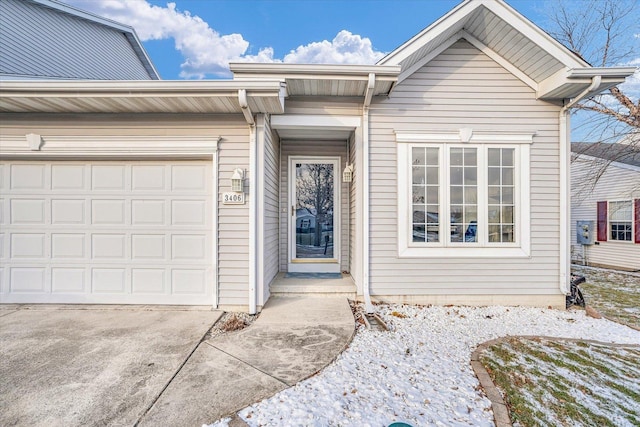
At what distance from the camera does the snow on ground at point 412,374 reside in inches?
82.0

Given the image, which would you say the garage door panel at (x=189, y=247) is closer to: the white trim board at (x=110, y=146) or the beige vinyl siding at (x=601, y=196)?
the white trim board at (x=110, y=146)

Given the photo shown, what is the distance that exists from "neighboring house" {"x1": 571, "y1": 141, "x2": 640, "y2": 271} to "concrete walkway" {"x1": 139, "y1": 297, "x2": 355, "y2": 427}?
31.6 ft

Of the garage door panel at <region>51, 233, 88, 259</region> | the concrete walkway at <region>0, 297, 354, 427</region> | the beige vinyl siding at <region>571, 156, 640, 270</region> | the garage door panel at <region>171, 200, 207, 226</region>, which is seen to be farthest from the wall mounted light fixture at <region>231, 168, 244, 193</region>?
the beige vinyl siding at <region>571, 156, 640, 270</region>

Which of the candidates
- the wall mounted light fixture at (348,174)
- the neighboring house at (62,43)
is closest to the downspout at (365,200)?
the wall mounted light fixture at (348,174)

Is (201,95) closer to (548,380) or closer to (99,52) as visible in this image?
(548,380)

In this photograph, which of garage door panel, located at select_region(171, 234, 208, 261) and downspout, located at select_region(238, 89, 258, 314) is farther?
garage door panel, located at select_region(171, 234, 208, 261)

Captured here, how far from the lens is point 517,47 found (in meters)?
4.40

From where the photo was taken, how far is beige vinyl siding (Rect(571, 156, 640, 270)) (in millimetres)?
8844

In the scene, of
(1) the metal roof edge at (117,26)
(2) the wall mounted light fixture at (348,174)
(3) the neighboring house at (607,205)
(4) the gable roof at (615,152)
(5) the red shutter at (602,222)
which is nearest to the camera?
(2) the wall mounted light fixture at (348,174)

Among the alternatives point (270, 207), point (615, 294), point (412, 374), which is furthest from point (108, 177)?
point (615, 294)

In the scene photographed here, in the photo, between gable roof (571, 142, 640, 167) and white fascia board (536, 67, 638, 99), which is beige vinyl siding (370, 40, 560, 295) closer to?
white fascia board (536, 67, 638, 99)

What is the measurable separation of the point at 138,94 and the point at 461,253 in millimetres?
5106

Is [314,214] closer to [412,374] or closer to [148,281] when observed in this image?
[148,281]

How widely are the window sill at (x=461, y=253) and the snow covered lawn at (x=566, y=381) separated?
145cm
